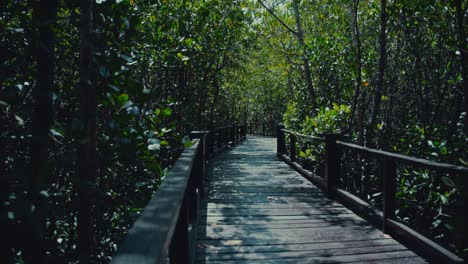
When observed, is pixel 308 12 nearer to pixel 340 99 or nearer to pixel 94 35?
pixel 340 99

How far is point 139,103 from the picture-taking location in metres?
Result: 2.77

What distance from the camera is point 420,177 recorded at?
5352 millimetres

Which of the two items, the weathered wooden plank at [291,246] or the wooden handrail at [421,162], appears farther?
the weathered wooden plank at [291,246]

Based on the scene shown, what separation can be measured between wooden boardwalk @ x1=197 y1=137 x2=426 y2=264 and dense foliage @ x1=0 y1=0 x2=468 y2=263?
76 centimetres

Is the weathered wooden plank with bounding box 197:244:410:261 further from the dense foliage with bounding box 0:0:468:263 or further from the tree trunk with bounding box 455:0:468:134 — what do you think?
the tree trunk with bounding box 455:0:468:134

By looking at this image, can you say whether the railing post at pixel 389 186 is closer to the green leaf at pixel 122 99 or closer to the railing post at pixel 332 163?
the railing post at pixel 332 163

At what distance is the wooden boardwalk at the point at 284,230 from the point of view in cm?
412

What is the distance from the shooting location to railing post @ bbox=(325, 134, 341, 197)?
6.79 metres

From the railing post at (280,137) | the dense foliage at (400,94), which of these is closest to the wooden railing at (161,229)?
the dense foliage at (400,94)

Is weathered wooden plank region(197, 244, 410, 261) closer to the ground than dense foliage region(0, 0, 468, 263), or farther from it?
closer to the ground

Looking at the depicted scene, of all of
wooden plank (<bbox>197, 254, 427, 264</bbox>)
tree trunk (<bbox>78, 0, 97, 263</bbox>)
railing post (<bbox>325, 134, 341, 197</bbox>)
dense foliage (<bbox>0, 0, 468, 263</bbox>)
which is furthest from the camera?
railing post (<bbox>325, 134, 341, 197</bbox>)

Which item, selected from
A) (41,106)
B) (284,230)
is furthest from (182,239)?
(284,230)

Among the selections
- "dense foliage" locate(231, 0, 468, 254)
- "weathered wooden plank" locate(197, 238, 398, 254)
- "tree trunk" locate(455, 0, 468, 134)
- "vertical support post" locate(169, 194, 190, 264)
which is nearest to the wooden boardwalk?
"weathered wooden plank" locate(197, 238, 398, 254)

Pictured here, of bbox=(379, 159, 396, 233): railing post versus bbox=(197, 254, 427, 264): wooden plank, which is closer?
bbox=(197, 254, 427, 264): wooden plank
